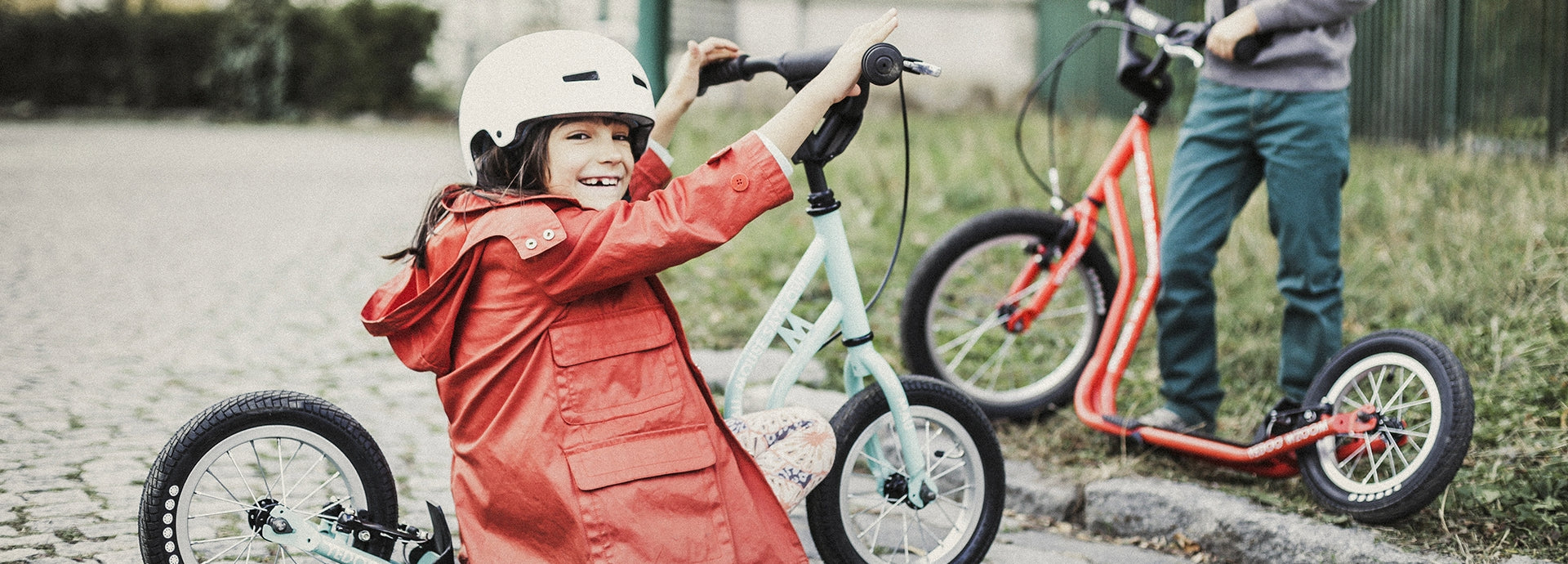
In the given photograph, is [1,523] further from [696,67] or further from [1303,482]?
[1303,482]

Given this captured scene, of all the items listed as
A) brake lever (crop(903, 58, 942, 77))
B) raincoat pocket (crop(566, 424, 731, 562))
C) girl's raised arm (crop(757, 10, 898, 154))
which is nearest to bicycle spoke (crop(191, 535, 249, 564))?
raincoat pocket (crop(566, 424, 731, 562))

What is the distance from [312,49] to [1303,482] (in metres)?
16.1

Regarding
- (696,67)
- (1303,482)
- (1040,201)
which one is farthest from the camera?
(1040,201)

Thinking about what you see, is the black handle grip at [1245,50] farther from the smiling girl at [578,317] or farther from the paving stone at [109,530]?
the paving stone at [109,530]

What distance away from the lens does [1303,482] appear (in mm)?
3207

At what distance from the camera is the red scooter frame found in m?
3.31

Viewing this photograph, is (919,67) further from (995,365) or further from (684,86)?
(995,365)

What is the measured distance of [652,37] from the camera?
15.6 feet

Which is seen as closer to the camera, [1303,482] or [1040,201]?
[1303,482]

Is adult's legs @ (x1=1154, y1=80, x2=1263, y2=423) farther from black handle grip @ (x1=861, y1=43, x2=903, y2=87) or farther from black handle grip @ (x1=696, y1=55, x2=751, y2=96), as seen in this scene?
black handle grip @ (x1=861, y1=43, x2=903, y2=87)

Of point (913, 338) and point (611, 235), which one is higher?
point (611, 235)

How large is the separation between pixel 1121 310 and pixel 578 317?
189 centimetres

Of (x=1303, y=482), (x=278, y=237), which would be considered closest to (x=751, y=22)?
(x=278, y=237)

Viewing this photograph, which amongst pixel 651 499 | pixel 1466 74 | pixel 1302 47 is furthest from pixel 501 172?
pixel 1466 74
